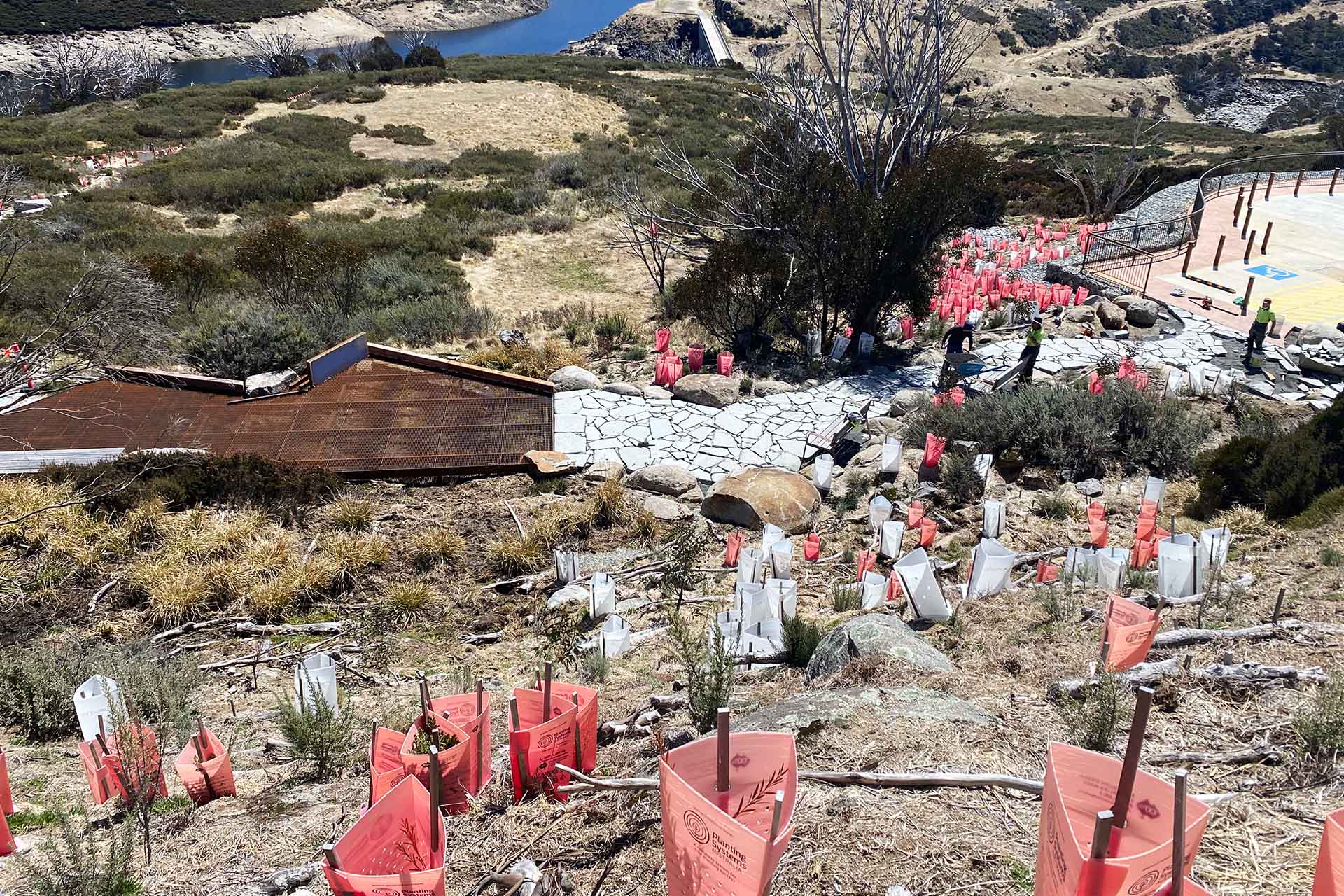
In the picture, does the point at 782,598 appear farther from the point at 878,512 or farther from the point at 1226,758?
the point at 1226,758

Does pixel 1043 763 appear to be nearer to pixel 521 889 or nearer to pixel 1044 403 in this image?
pixel 521 889

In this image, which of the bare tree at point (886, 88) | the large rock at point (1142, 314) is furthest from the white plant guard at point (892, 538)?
the large rock at point (1142, 314)

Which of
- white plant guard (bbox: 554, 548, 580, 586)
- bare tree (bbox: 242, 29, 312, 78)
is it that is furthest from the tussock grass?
bare tree (bbox: 242, 29, 312, 78)

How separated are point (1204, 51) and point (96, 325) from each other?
8500cm

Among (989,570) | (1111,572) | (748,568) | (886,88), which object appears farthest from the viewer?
(886,88)

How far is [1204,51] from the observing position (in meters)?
69.2

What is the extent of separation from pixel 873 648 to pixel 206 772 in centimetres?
348

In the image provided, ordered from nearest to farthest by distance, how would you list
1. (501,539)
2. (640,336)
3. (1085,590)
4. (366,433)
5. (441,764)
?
(441,764) < (1085,590) < (501,539) < (366,433) < (640,336)

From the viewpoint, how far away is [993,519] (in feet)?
25.3

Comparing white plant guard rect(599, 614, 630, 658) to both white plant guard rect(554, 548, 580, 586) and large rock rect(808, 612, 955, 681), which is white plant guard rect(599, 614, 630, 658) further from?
large rock rect(808, 612, 955, 681)

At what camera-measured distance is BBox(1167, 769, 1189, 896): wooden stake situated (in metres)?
1.78

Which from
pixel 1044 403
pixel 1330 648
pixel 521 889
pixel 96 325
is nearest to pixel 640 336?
pixel 1044 403

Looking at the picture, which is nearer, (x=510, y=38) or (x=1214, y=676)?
(x=1214, y=676)

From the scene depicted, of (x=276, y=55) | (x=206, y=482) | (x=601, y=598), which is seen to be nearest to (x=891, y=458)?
(x=601, y=598)
